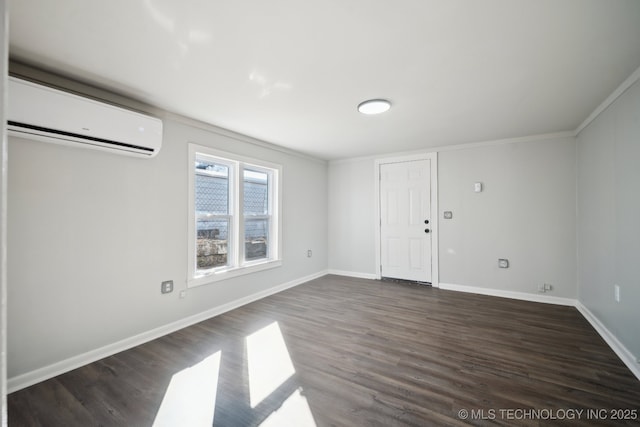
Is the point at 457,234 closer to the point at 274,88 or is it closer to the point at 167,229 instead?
the point at 274,88

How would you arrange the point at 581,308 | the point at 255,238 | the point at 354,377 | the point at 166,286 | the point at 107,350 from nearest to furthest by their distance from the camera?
the point at 354,377, the point at 107,350, the point at 166,286, the point at 581,308, the point at 255,238

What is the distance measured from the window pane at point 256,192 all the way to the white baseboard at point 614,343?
13.7ft

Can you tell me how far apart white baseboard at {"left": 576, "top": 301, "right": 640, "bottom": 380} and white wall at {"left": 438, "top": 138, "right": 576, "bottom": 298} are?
65 centimetres

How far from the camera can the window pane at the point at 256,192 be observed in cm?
402


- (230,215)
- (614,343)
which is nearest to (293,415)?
(230,215)

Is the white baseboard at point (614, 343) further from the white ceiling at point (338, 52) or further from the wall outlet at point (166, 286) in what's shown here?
the wall outlet at point (166, 286)

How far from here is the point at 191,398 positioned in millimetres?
1839

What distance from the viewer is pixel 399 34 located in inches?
65.6

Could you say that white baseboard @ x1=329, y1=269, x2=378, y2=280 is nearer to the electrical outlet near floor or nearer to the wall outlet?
the electrical outlet near floor

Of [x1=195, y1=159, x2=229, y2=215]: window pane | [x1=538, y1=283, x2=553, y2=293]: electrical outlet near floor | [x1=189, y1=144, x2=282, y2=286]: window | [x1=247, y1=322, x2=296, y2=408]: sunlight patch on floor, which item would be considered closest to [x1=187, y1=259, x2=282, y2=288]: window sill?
[x1=189, y1=144, x2=282, y2=286]: window

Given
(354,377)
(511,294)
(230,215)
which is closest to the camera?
(354,377)

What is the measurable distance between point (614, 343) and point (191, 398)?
11.9 feet

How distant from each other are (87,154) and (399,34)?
2.66 m

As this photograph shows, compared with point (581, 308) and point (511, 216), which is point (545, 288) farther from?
point (511, 216)
